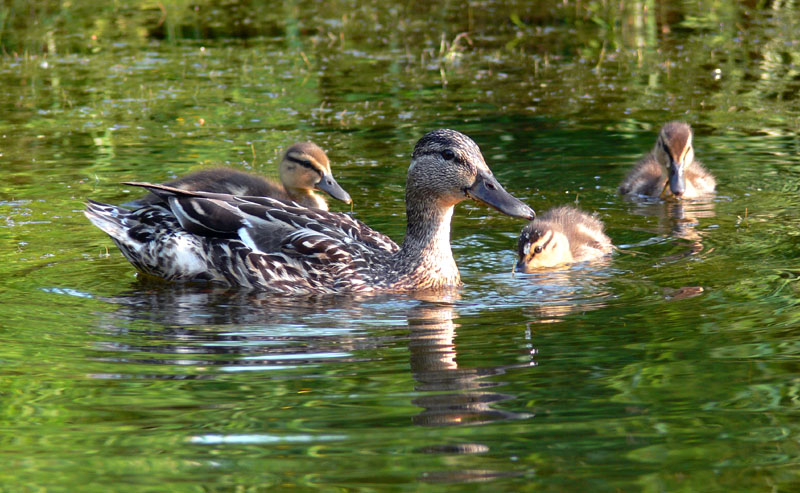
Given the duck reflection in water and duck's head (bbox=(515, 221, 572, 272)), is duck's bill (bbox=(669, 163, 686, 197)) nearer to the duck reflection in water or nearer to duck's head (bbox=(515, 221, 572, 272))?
duck's head (bbox=(515, 221, 572, 272))

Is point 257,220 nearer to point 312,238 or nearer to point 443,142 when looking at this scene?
point 312,238

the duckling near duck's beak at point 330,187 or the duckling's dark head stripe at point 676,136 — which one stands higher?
the duckling's dark head stripe at point 676,136

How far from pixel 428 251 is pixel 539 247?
76cm

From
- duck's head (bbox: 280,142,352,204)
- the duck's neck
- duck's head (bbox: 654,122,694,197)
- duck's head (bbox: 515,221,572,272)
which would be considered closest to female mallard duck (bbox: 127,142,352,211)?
duck's head (bbox: 280,142,352,204)

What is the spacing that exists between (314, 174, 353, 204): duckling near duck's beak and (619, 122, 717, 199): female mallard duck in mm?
2115

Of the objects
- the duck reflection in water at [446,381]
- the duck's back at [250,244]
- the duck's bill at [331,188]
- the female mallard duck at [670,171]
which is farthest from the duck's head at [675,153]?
the duck reflection in water at [446,381]

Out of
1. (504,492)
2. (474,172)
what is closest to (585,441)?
(504,492)

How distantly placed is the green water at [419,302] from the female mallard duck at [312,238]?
7.2 inches

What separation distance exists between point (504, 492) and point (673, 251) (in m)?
3.68

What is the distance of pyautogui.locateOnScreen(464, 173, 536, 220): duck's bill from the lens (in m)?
6.04

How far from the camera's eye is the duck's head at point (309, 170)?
7.95 m

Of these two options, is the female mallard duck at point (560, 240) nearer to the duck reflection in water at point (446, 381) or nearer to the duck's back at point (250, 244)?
the duck's back at point (250, 244)

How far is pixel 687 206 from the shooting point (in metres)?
8.25

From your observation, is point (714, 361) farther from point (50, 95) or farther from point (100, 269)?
point (50, 95)
